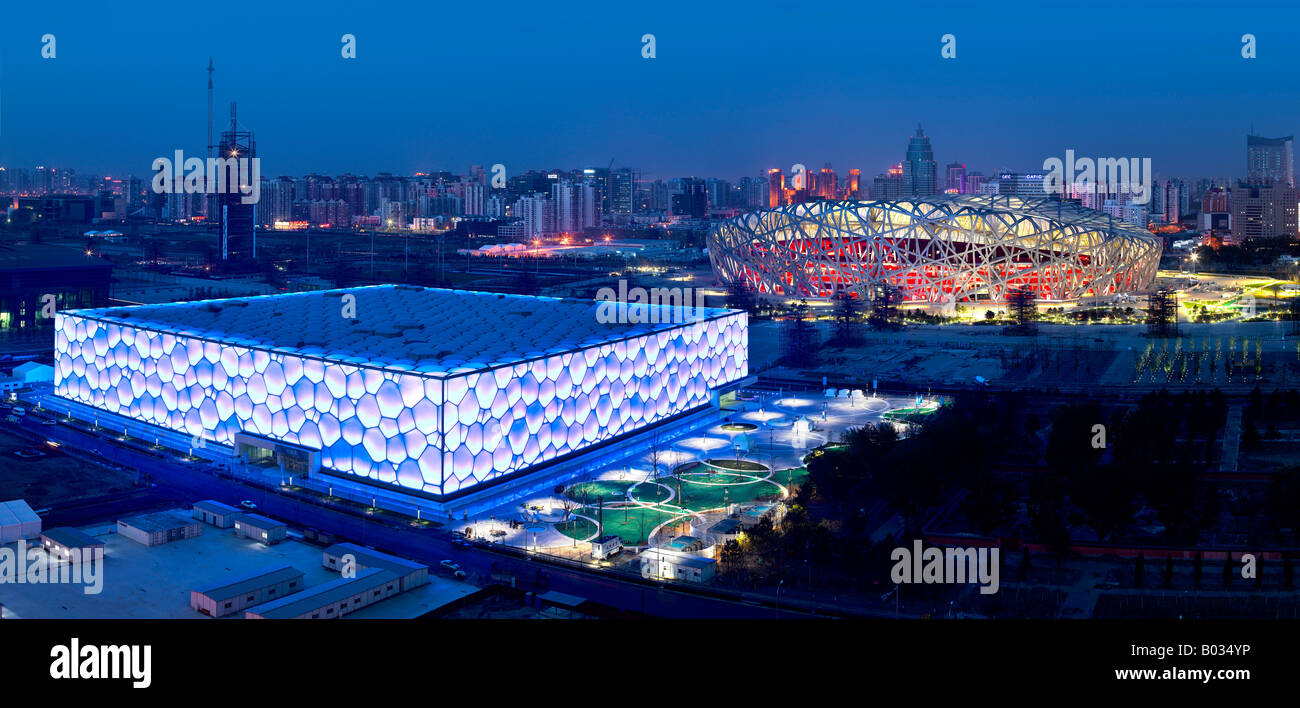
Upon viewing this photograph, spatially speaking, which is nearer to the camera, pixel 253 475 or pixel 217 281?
pixel 253 475

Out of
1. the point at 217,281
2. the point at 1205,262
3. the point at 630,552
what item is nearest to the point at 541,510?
the point at 630,552

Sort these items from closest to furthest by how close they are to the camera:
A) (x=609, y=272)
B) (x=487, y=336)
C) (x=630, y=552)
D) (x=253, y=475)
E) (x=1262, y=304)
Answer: (x=630, y=552) → (x=253, y=475) → (x=487, y=336) → (x=1262, y=304) → (x=609, y=272)

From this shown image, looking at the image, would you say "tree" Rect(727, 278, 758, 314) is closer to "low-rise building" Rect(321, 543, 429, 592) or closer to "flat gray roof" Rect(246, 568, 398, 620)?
"low-rise building" Rect(321, 543, 429, 592)

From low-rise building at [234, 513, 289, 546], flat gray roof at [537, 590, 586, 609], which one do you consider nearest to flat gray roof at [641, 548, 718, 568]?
flat gray roof at [537, 590, 586, 609]
